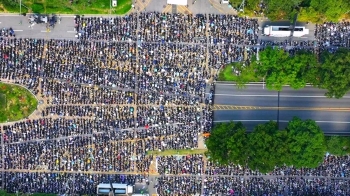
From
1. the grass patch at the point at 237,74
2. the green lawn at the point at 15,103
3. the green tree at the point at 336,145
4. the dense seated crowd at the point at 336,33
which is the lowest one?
the green tree at the point at 336,145

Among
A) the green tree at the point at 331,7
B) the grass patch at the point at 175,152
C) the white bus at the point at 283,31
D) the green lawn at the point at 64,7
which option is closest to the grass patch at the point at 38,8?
the green lawn at the point at 64,7

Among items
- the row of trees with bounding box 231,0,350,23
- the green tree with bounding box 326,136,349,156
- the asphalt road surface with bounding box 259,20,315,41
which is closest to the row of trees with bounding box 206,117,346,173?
the green tree with bounding box 326,136,349,156

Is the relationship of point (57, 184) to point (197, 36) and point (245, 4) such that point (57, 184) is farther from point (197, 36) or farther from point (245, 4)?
point (245, 4)

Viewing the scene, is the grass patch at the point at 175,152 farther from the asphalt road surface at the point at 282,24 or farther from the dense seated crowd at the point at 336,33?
the dense seated crowd at the point at 336,33

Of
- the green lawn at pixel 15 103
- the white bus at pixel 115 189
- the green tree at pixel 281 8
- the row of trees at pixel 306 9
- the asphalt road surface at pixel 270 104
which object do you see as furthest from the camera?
the asphalt road surface at pixel 270 104

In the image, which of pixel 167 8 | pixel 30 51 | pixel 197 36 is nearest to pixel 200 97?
pixel 197 36

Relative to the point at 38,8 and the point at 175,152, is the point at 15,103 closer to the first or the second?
the point at 38,8

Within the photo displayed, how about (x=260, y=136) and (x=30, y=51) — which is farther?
(x=30, y=51)
